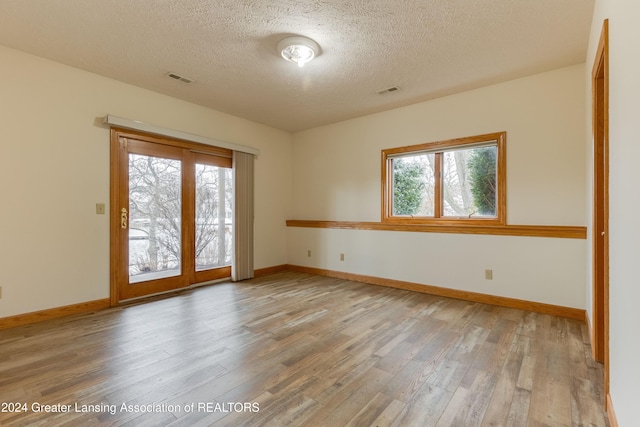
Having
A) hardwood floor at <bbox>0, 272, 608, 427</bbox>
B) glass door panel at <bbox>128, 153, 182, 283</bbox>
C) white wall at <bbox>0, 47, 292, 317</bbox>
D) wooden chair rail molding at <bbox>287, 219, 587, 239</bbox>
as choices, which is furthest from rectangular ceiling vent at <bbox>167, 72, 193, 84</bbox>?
wooden chair rail molding at <bbox>287, 219, 587, 239</bbox>

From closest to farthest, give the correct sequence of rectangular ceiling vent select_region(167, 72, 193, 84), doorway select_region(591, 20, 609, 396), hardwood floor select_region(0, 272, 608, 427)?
hardwood floor select_region(0, 272, 608, 427) < doorway select_region(591, 20, 609, 396) < rectangular ceiling vent select_region(167, 72, 193, 84)

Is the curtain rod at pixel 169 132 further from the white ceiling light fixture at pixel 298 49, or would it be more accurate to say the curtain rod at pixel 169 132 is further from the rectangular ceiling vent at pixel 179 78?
the white ceiling light fixture at pixel 298 49

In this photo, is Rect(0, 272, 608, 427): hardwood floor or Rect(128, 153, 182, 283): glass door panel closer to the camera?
Rect(0, 272, 608, 427): hardwood floor

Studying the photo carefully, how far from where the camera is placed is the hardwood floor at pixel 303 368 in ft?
5.06

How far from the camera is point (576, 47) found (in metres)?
2.64

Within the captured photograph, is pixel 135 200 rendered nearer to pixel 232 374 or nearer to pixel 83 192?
pixel 83 192

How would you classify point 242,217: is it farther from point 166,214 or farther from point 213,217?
Answer: point 166,214

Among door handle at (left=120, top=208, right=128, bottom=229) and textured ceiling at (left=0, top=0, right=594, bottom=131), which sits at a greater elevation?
textured ceiling at (left=0, top=0, right=594, bottom=131)

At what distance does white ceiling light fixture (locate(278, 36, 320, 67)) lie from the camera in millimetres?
2535

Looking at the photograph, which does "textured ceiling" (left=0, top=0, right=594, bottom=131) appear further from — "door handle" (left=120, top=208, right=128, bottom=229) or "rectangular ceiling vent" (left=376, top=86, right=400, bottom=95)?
"door handle" (left=120, top=208, right=128, bottom=229)

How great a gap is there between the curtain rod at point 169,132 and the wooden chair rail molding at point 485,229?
73.4 inches
